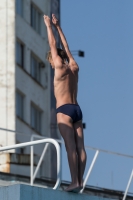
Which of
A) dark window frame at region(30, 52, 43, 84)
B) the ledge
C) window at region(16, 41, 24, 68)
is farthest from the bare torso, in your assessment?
dark window frame at region(30, 52, 43, 84)

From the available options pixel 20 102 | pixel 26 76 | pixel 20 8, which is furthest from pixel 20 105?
pixel 20 8

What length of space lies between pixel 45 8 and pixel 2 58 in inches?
197

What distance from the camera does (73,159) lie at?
17.0 m

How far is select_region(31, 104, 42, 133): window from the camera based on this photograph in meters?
52.6

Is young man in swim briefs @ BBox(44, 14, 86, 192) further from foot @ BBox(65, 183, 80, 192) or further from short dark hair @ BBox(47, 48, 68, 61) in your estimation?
foot @ BBox(65, 183, 80, 192)

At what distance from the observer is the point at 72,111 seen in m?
17.2

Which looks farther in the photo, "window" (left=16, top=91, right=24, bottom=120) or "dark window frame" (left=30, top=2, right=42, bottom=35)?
"dark window frame" (left=30, top=2, right=42, bottom=35)

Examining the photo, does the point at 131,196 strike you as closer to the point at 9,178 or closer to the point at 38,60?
the point at 9,178

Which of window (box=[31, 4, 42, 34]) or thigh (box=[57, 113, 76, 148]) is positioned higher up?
window (box=[31, 4, 42, 34])

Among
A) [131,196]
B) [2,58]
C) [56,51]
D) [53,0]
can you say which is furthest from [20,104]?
[56,51]

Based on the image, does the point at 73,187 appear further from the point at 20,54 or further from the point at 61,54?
the point at 20,54

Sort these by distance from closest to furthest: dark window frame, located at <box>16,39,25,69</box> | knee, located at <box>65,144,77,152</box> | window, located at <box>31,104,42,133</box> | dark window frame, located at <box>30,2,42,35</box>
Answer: knee, located at <box>65,144,77,152</box> → dark window frame, located at <box>16,39,25,69</box> → window, located at <box>31,104,42,133</box> → dark window frame, located at <box>30,2,42,35</box>

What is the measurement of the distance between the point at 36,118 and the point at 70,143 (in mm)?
36063

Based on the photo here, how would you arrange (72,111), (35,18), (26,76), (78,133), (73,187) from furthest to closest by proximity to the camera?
(35,18), (26,76), (78,133), (72,111), (73,187)
